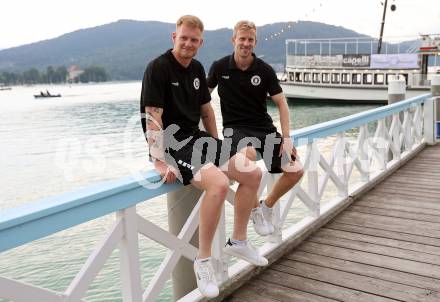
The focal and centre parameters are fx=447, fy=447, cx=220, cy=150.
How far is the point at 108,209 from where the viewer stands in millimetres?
2076

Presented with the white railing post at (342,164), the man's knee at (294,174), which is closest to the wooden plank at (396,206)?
the white railing post at (342,164)

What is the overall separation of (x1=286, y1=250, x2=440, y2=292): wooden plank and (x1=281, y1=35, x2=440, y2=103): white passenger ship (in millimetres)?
28010

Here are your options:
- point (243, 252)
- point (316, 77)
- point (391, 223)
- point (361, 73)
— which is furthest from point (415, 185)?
point (316, 77)

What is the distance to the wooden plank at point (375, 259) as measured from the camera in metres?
3.41

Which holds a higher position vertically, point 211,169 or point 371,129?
point 211,169

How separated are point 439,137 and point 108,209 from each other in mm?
8969

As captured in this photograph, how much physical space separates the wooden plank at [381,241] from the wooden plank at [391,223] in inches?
12.1

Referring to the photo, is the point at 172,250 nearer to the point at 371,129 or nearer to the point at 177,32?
the point at 177,32

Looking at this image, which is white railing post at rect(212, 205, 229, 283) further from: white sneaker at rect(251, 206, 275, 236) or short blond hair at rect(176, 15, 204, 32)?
short blond hair at rect(176, 15, 204, 32)

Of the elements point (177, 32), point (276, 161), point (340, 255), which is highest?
point (177, 32)

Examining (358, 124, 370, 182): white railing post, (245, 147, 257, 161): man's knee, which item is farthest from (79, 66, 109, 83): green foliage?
(245, 147, 257, 161): man's knee

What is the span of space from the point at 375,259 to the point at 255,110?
62.6 inches

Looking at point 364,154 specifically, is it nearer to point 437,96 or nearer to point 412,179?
point 412,179

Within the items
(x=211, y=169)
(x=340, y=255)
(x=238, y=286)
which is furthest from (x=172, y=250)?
(x=340, y=255)
